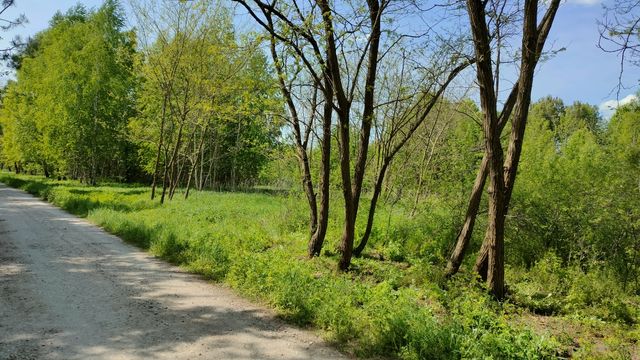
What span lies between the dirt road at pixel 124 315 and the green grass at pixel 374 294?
1.34ft

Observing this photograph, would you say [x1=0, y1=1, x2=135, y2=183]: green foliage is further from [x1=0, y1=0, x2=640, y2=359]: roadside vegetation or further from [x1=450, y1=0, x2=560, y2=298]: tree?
[x1=450, y1=0, x2=560, y2=298]: tree

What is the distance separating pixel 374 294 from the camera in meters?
6.80

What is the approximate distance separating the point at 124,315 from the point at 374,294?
11.9ft

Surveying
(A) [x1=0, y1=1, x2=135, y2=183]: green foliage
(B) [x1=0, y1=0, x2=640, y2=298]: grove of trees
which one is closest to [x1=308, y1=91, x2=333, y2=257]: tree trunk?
(B) [x1=0, y1=0, x2=640, y2=298]: grove of trees

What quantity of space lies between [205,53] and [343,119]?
547 inches

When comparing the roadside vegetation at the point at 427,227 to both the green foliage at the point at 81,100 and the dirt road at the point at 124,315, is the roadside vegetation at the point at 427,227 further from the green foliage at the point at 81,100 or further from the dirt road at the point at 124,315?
the green foliage at the point at 81,100

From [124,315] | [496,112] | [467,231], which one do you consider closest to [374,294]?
[467,231]

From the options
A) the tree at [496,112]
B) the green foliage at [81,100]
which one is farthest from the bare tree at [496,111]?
the green foliage at [81,100]

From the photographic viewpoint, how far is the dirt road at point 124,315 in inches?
207

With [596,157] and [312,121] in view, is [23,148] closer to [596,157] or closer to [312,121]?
[312,121]

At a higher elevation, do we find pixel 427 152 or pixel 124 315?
pixel 427 152

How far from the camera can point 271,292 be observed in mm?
7426

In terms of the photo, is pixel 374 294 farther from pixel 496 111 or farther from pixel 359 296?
pixel 496 111

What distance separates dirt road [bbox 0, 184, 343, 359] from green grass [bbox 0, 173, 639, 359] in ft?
1.34
